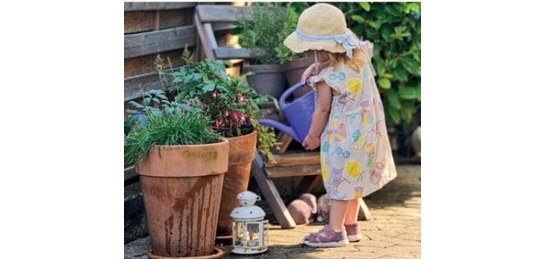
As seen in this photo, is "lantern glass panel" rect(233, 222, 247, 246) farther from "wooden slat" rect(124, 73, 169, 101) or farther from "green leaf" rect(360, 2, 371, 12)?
"green leaf" rect(360, 2, 371, 12)

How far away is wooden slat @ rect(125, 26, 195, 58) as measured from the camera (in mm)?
5828

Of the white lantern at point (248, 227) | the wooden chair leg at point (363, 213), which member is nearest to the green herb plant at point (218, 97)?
the white lantern at point (248, 227)

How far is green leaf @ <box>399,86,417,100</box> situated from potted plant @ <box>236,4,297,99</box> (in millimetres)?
1198

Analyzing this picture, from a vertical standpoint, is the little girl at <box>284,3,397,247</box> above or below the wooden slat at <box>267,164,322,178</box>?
above

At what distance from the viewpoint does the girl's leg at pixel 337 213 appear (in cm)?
550

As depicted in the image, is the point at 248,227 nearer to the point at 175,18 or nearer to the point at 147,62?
the point at 147,62

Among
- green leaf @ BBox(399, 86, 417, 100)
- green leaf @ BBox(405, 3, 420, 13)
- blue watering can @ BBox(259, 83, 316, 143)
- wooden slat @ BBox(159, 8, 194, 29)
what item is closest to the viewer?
blue watering can @ BBox(259, 83, 316, 143)

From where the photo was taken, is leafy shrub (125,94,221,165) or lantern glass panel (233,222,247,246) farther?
lantern glass panel (233,222,247,246)

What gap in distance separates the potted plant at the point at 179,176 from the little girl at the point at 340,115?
0.68 meters

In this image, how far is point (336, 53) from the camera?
537cm

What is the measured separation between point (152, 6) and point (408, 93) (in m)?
2.04

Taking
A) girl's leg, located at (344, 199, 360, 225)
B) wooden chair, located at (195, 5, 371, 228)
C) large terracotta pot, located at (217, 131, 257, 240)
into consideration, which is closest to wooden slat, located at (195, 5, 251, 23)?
wooden chair, located at (195, 5, 371, 228)

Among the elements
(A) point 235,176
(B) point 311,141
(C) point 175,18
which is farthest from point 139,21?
(B) point 311,141
